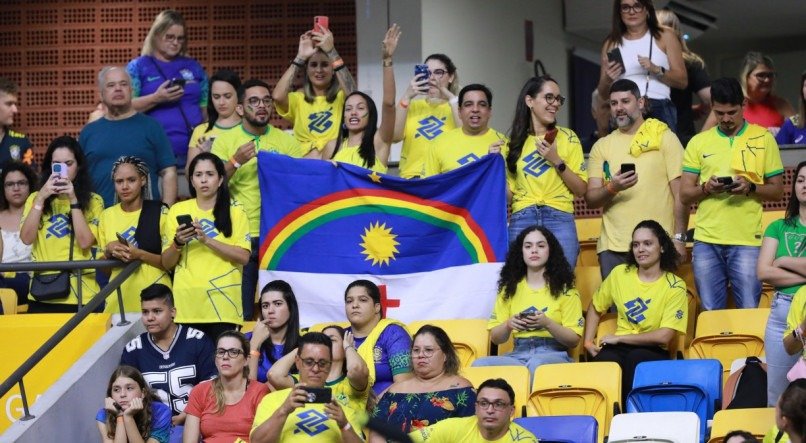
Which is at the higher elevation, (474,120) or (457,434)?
(474,120)

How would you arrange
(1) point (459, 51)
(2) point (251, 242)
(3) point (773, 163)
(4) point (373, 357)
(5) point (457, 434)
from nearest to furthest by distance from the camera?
(5) point (457, 434) < (4) point (373, 357) < (3) point (773, 163) < (2) point (251, 242) < (1) point (459, 51)

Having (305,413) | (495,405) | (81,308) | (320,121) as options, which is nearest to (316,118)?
(320,121)

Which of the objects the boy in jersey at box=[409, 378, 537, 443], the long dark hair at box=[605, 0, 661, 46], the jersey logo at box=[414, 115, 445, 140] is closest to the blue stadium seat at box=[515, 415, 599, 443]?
the boy in jersey at box=[409, 378, 537, 443]

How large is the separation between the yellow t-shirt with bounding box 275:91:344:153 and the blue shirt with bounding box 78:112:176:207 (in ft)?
3.24

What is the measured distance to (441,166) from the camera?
11453 mm

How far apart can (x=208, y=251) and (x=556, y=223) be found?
7.72 ft

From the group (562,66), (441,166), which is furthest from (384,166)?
(562,66)

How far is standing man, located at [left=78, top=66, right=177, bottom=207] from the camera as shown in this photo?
11.9 metres

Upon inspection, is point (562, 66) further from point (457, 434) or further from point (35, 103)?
point (457, 434)

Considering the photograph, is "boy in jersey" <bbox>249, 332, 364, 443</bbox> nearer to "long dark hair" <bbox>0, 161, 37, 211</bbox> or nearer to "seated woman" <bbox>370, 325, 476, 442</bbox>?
"seated woman" <bbox>370, 325, 476, 442</bbox>

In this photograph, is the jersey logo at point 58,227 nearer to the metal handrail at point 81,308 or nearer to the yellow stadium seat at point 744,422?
the metal handrail at point 81,308

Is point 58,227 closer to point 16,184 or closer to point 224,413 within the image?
point 16,184

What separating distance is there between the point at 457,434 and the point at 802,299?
210 cm

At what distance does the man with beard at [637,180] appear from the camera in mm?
10914
